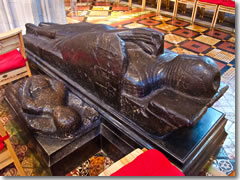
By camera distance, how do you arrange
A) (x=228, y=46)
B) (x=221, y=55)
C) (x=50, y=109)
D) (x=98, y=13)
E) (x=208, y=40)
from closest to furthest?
1. (x=50, y=109)
2. (x=221, y=55)
3. (x=228, y=46)
4. (x=208, y=40)
5. (x=98, y=13)

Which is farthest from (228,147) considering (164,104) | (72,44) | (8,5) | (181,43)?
(8,5)

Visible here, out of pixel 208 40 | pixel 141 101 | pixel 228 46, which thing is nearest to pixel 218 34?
pixel 208 40

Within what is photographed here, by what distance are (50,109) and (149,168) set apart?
92 centimetres

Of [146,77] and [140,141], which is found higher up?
[146,77]

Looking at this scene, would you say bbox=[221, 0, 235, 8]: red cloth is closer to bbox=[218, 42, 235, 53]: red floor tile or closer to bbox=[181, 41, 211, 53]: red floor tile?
bbox=[218, 42, 235, 53]: red floor tile

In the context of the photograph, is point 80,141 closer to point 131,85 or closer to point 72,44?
point 131,85

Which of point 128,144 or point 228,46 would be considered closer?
point 128,144

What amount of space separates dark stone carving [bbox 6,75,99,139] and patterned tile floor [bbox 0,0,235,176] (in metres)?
0.32

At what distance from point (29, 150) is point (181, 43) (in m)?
2.99

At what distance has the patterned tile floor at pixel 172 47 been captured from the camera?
5.27ft

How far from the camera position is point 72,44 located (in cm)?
178

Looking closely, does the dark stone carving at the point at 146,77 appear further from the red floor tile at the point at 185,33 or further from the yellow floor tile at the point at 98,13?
the yellow floor tile at the point at 98,13

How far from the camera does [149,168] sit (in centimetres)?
97

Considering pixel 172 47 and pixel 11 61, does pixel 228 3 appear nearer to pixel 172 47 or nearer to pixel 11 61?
pixel 172 47
